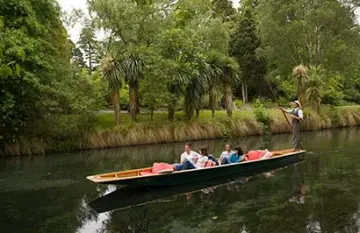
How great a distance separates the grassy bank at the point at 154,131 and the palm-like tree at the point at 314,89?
0.87m

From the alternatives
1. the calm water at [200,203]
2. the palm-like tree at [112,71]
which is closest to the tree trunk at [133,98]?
Answer: the palm-like tree at [112,71]

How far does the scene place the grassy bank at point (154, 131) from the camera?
17.8 meters

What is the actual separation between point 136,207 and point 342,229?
4446 mm

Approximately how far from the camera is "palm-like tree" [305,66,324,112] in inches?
1009

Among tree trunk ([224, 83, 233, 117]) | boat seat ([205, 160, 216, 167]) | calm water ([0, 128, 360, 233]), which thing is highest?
tree trunk ([224, 83, 233, 117])

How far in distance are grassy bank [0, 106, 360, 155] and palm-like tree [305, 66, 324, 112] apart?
87 cm

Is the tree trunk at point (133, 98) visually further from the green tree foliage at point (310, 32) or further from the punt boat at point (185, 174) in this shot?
the green tree foliage at point (310, 32)

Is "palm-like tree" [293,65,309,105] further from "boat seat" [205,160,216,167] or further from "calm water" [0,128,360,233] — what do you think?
"boat seat" [205,160,216,167]

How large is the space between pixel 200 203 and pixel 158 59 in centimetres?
1217

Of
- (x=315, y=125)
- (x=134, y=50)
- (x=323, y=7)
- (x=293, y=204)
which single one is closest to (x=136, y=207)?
(x=293, y=204)

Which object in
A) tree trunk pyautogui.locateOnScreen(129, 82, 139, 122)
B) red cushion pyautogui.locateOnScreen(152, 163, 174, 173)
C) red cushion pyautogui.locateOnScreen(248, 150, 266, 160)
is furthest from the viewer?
tree trunk pyautogui.locateOnScreen(129, 82, 139, 122)

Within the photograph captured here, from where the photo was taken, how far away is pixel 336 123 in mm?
26641

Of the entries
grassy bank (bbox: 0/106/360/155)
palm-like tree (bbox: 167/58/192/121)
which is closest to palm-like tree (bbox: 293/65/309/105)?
grassy bank (bbox: 0/106/360/155)

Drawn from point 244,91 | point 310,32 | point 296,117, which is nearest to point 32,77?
point 296,117
